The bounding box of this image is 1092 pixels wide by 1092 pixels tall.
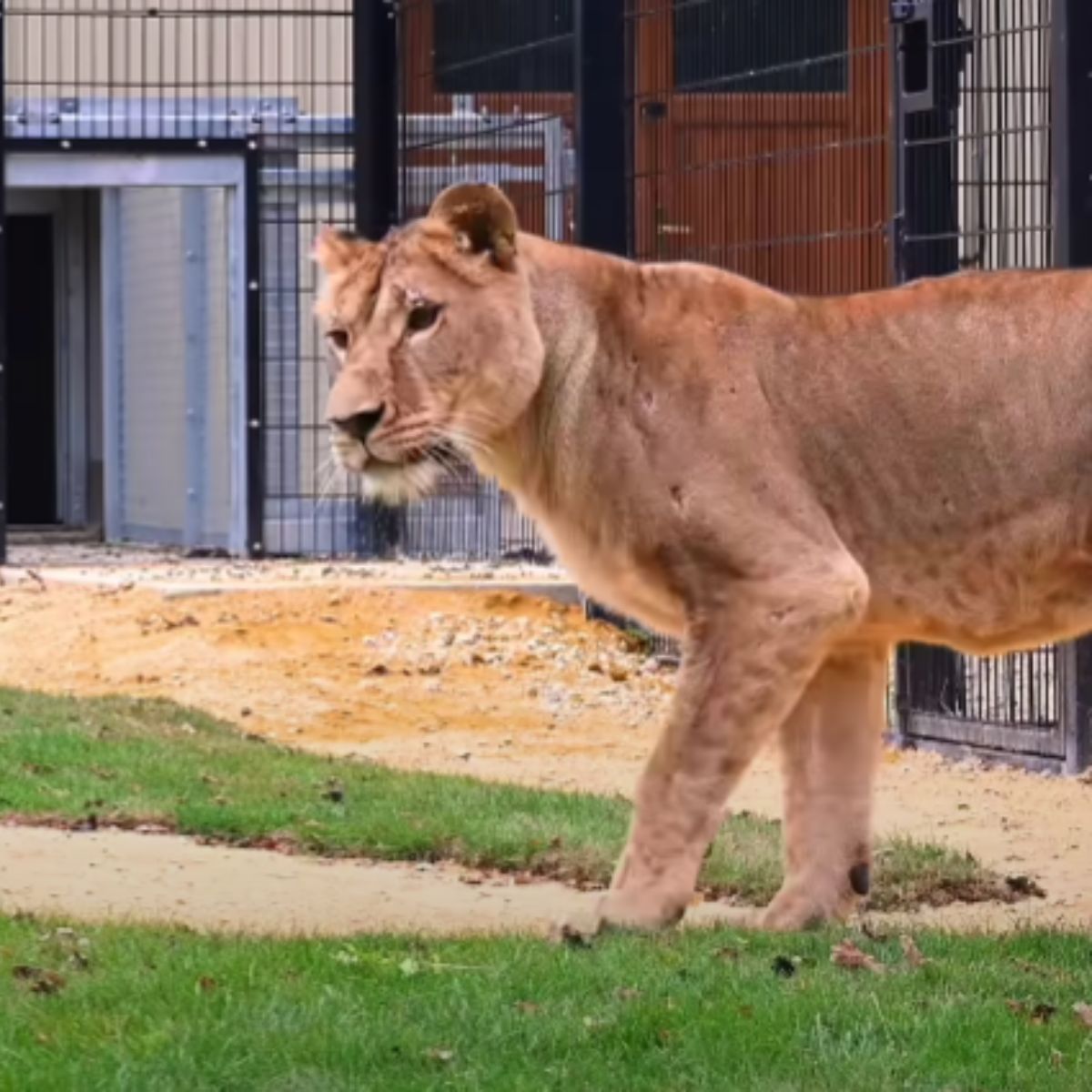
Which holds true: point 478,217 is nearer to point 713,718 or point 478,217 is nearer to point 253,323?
point 713,718

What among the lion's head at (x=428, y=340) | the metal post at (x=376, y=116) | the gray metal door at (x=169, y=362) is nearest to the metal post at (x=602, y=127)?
the metal post at (x=376, y=116)

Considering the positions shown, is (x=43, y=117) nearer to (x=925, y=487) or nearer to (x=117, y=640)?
(x=117, y=640)

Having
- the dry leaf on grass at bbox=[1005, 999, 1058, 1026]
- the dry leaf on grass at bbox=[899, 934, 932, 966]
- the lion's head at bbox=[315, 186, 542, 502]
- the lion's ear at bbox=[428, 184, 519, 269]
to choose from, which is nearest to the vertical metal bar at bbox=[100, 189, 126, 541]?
the lion's head at bbox=[315, 186, 542, 502]

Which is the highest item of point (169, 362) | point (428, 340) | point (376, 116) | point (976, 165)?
point (376, 116)

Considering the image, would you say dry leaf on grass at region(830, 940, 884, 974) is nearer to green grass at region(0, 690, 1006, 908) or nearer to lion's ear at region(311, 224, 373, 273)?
green grass at region(0, 690, 1006, 908)

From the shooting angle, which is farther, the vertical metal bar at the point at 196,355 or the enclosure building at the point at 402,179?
the vertical metal bar at the point at 196,355

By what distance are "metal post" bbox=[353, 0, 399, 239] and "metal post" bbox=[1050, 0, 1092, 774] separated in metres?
6.93

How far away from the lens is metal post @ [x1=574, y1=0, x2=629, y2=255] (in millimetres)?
14680

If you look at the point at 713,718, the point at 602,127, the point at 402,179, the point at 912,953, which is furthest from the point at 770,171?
the point at 912,953

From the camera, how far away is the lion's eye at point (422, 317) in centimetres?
762

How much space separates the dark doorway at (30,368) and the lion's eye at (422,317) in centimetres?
1577

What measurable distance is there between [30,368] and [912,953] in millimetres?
16959

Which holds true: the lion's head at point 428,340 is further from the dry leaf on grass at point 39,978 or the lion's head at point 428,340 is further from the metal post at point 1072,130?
the metal post at point 1072,130

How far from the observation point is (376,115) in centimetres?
1792
